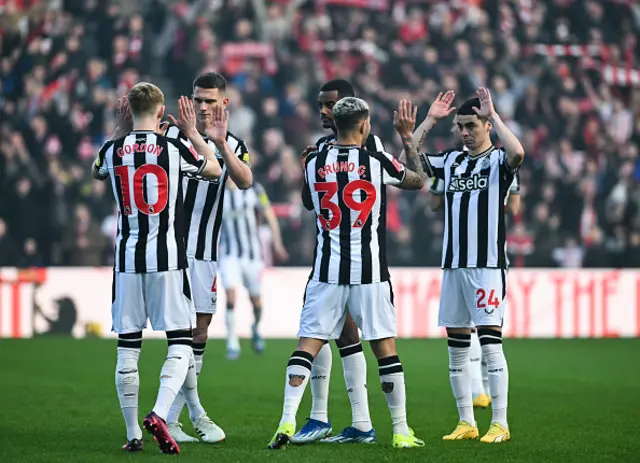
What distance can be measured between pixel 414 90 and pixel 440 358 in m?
8.33

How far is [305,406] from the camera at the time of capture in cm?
988

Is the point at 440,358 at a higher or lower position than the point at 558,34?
lower

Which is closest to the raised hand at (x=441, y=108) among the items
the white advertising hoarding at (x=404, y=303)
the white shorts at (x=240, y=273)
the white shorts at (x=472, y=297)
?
the white shorts at (x=472, y=297)

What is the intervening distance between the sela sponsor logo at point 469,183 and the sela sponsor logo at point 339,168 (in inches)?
45.4

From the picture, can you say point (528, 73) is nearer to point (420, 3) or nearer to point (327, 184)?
point (420, 3)

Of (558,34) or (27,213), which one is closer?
(27,213)

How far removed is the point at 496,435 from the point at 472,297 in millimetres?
977

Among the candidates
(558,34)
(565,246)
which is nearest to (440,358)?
(565,246)

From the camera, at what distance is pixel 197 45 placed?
22.0 meters

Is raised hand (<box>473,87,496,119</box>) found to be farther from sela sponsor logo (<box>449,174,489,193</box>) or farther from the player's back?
the player's back

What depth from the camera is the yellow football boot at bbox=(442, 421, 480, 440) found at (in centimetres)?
796

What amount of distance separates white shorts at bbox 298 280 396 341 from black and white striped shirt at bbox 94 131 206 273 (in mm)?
892

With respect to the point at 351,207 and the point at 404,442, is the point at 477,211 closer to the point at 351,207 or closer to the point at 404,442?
the point at 351,207

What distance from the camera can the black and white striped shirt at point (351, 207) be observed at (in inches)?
294
